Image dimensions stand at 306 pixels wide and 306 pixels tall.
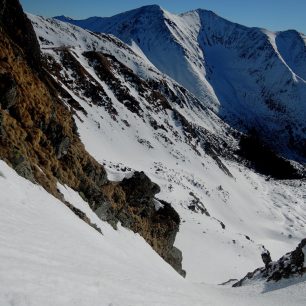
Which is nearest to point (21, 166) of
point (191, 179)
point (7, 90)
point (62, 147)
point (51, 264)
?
point (7, 90)

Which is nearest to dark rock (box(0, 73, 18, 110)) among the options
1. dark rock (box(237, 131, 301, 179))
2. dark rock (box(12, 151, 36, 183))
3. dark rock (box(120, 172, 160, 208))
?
dark rock (box(12, 151, 36, 183))

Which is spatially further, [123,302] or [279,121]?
[279,121]

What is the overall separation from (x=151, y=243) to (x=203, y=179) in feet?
144

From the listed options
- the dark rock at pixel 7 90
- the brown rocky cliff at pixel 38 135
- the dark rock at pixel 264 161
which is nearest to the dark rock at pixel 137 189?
the brown rocky cliff at pixel 38 135

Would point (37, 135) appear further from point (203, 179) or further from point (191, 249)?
point (203, 179)

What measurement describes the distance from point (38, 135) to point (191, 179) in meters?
49.9

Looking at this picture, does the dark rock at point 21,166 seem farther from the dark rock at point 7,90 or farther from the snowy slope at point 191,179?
the snowy slope at point 191,179

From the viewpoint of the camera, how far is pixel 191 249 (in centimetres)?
3916

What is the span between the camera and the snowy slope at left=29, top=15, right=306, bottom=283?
136 feet

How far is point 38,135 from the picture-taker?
20.2 meters

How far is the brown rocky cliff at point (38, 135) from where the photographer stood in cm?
1778

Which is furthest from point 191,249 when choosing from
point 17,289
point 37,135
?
point 17,289

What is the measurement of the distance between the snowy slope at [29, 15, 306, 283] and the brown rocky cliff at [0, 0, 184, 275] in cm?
795

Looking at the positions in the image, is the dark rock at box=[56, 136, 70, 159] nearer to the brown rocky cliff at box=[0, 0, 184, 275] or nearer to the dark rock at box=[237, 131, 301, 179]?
the brown rocky cliff at box=[0, 0, 184, 275]
